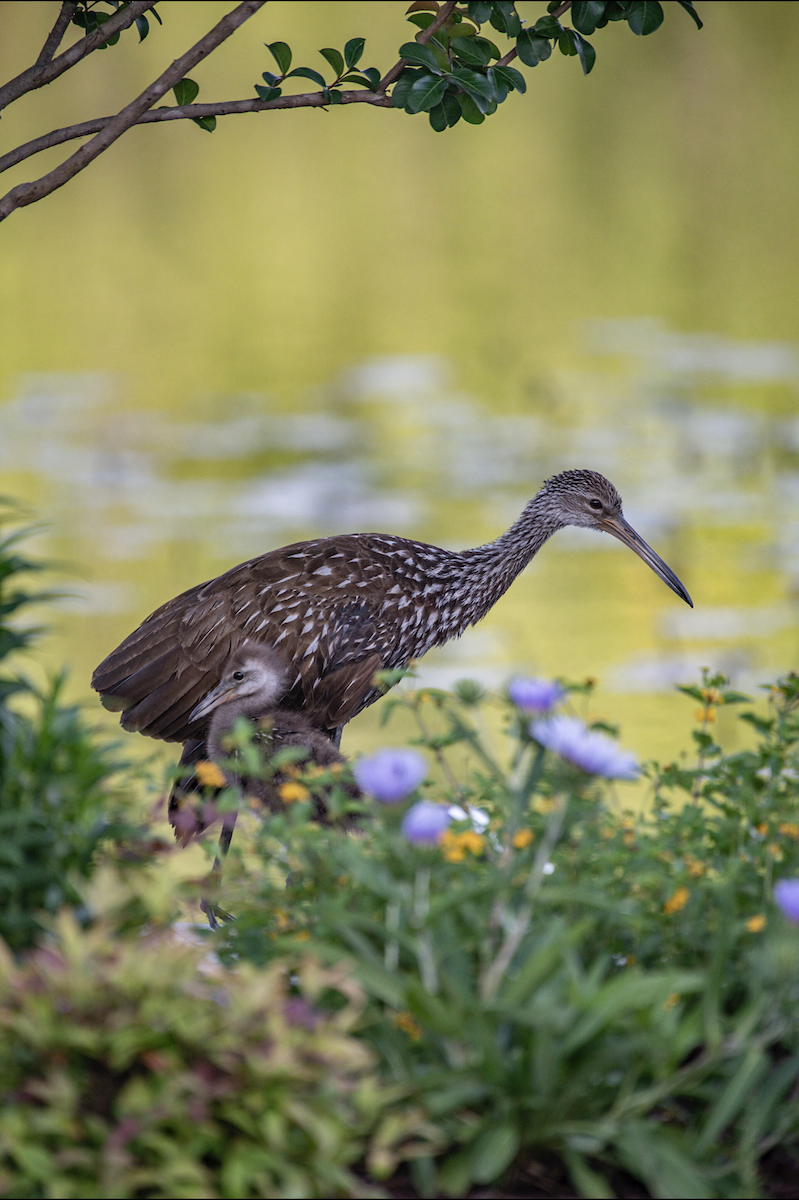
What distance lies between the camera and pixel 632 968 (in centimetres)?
327

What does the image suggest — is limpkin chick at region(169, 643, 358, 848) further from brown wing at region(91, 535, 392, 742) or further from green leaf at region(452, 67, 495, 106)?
green leaf at region(452, 67, 495, 106)

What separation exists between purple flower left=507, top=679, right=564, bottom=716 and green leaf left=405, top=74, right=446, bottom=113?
5.78 ft

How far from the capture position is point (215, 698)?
207 inches

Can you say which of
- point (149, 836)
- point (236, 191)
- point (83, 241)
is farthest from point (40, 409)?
point (149, 836)

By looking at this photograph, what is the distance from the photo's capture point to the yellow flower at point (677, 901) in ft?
10.4

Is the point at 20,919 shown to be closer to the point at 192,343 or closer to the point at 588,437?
the point at 588,437

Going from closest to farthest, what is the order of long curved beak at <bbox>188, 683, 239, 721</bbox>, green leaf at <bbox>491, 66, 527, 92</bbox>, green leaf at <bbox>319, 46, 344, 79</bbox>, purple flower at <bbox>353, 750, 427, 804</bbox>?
purple flower at <bbox>353, 750, 427, 804</bbox>, green leaf at <bbox>491, 66, 527, 92</bbox>, green leaf at <bbox>319, 46, 344, 79</bbox>, long curved beak at <bbox>188, 683, 239, 721</bbox>

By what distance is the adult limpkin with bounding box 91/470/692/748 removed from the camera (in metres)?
5.65

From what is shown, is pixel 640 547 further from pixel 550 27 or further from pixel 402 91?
pixel 402 91

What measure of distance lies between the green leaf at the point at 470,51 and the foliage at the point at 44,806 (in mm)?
1874

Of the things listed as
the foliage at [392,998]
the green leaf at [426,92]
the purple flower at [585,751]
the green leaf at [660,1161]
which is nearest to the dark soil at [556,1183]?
the foliage at [392,998]

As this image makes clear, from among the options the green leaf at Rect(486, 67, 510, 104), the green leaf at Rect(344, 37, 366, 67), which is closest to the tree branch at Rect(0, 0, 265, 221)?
the green leaf at Rect(344, 37, 366, 67)

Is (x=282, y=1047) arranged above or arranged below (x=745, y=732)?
below

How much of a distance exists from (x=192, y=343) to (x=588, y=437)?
17.7 ft
